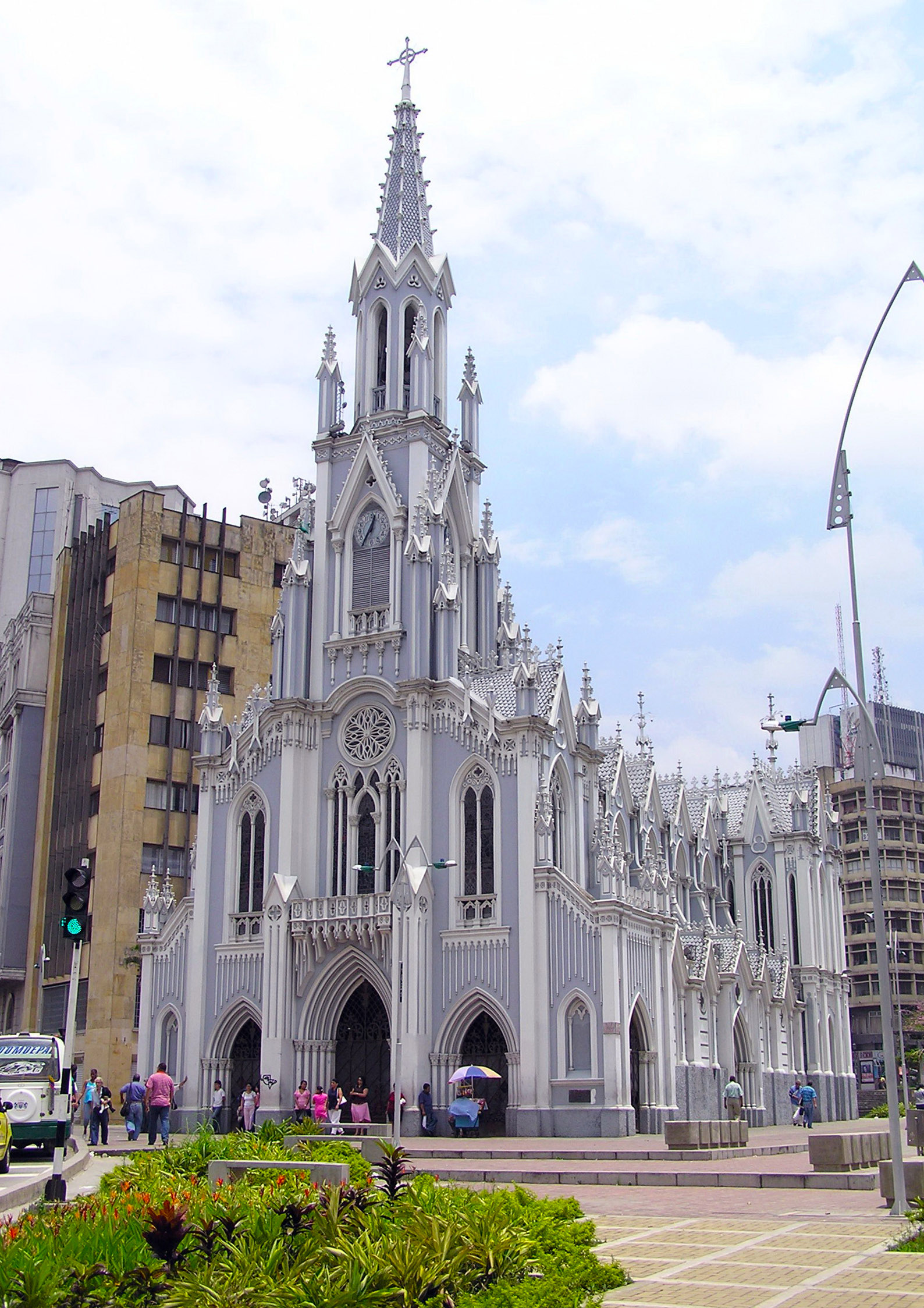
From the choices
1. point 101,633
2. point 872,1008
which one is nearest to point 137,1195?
point 101,633

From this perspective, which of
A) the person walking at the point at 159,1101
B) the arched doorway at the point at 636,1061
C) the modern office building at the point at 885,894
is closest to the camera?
the person walking at the point at 159,1101

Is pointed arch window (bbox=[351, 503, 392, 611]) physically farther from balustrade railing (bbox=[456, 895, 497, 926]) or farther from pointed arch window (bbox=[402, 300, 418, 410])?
balustrade railing (bbox=[456, 895, 497, 926])

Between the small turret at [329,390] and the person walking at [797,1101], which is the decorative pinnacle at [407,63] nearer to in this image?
the small turret at [329,390]

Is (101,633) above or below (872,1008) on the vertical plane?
above

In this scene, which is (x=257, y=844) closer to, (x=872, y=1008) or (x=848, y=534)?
(x=848, y=534)

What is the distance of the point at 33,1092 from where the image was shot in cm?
2644

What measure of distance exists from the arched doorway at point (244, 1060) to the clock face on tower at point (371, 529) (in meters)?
15.8

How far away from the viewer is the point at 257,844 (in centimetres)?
4628

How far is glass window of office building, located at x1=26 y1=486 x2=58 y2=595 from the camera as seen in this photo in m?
87.6

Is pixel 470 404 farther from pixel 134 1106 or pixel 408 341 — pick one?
pixel 134 1106

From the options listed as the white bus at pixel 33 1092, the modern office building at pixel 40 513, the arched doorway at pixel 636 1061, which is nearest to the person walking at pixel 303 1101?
the arched doorway at pixel 636 1061

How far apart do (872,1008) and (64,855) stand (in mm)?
61018

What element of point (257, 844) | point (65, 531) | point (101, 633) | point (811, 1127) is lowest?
point (811, 1127)

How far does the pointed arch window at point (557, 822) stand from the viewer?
42469 mm
